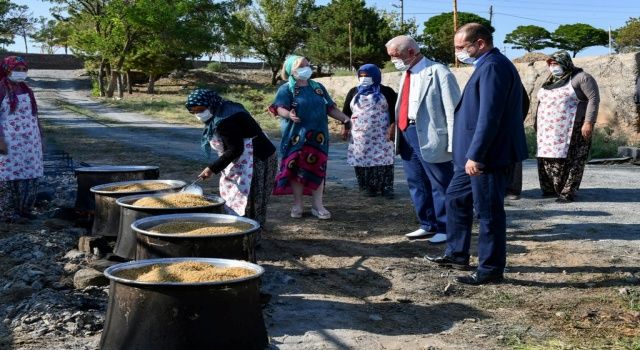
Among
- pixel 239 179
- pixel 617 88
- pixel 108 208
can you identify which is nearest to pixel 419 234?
pixel 239 179

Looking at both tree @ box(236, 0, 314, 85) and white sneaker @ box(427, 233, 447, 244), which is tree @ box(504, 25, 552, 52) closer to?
tree @ box(236, 0, 314, 85)

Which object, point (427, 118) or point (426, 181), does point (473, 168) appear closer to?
point (427, 118)

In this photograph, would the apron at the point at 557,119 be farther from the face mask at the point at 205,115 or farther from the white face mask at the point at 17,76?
the white face mask at the point at 17,76

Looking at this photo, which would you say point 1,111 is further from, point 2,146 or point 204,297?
point 204,297

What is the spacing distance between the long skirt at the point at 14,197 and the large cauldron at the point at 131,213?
7.76ft

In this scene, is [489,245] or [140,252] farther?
[489,245]

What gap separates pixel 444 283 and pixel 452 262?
0.37m

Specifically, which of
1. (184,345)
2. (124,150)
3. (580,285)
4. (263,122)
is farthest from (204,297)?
(263,122)

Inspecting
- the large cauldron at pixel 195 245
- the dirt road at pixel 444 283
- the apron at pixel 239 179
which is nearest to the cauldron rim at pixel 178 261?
the large cauldron at pixel 195 245

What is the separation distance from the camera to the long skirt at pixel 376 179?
813cm

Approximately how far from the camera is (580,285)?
455 cm

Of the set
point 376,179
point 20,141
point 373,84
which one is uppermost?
point 373,84

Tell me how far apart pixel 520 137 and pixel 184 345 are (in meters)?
2.54

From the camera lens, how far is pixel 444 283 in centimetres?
468
